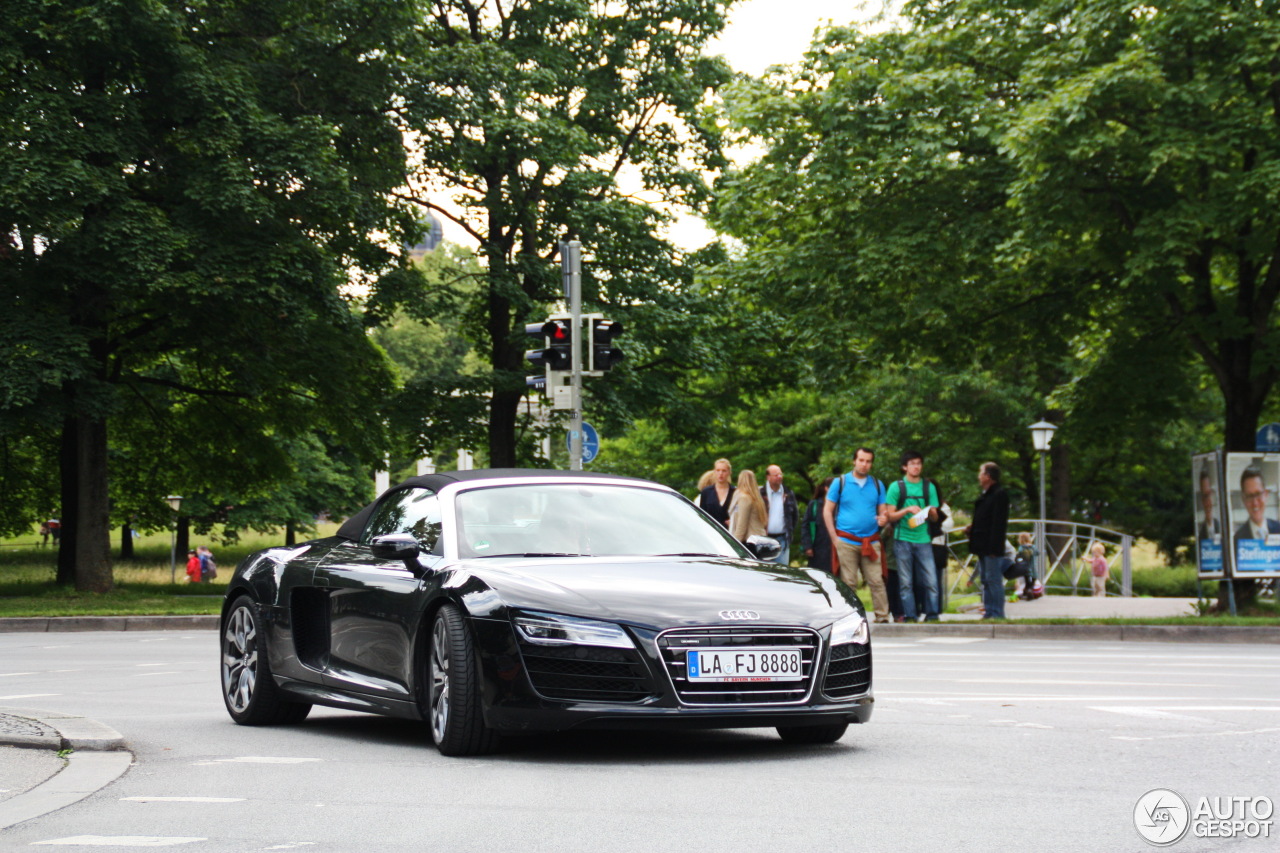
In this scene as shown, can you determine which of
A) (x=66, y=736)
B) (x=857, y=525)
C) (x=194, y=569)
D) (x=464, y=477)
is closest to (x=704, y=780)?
(x=464, y=477)

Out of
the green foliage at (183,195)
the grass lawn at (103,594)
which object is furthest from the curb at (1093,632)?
the green foliage at (183,195)

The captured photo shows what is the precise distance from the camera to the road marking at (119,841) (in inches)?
226

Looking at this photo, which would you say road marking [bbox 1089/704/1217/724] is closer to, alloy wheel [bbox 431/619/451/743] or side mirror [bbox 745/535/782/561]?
side mirror [bbox 745/535/782/561]

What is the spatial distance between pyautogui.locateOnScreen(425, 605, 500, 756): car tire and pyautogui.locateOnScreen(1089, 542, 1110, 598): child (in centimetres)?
2776

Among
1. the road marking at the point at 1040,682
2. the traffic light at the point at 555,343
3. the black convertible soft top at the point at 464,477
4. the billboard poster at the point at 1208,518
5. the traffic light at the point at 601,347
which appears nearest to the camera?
the black convertible soft top at the point at 464,477

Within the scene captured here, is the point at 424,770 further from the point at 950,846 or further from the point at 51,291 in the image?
the point at 51,291

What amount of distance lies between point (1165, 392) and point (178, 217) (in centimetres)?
1446

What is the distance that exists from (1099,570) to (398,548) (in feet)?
94.3

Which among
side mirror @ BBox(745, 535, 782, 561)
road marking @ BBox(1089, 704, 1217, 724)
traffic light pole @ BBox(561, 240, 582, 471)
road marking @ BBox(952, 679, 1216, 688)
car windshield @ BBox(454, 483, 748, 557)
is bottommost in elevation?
road marking @ BBox(952, 679, 1216, 688)

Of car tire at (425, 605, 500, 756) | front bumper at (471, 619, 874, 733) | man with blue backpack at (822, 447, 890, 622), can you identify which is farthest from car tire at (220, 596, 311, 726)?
man with blue backpack at (822, 447, 890, 622)

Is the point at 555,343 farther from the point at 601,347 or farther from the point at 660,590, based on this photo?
the point at 660,590

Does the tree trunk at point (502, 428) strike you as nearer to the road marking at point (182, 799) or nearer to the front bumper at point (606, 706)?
the front bumper at point (606, 706)

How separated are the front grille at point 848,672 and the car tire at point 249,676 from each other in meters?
3.26

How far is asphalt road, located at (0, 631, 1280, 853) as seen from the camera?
5730 millimetres
